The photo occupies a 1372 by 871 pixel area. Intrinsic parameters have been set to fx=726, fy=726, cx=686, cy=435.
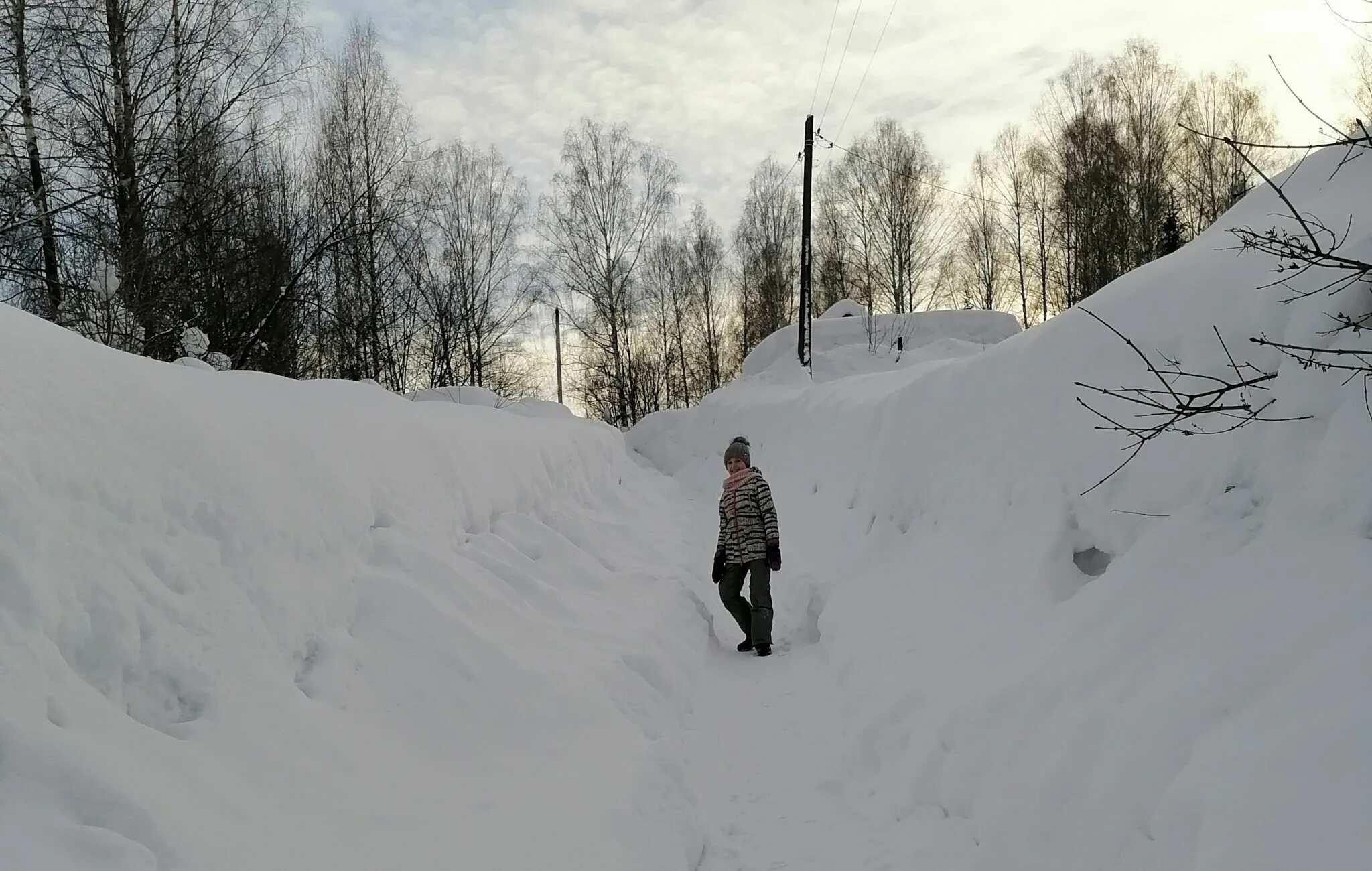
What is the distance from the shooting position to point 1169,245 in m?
17.7

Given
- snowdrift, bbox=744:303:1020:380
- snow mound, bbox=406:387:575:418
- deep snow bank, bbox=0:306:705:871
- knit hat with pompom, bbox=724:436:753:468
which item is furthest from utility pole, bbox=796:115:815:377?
deep snow bank, bbox=0:306:705:871

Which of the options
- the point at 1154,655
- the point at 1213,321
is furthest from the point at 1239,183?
the point at 1154,655

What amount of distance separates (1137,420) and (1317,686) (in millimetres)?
1584

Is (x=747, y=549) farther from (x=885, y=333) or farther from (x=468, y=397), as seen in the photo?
(x=885, y=333)

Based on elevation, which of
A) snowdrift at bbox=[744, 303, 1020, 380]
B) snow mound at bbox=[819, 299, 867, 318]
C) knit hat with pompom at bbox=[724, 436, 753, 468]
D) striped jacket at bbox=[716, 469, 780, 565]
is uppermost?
snow mound at bbox=[819, 299, 867, 318]

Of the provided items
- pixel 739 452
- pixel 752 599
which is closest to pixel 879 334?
pixel 739 452

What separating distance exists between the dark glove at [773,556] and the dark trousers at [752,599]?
0.16ft

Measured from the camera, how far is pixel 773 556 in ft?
16.7

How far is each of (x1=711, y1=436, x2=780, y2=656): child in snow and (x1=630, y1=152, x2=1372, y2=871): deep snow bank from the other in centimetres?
47

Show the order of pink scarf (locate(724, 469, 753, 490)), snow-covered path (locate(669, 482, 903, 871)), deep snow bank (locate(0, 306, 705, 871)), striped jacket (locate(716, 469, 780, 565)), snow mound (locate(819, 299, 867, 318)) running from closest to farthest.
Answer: deep snow bank (locate(0, 306, 705, 871))
snow-covered path (locate(669, 482, 903, 871))
striped jacket (locate(716, 469, 780, 565))
pink scarf (locate(724, 469, 753, 490))
snow mound (locate(819, 299, 867, 318))

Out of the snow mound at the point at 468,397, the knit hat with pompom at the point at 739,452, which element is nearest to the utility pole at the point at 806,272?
the snow mound at the point at 468,397

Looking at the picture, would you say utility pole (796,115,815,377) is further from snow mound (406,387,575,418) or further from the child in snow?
the child in snow

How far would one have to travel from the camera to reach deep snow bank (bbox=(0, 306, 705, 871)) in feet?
5.17

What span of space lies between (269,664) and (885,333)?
20296 mm
